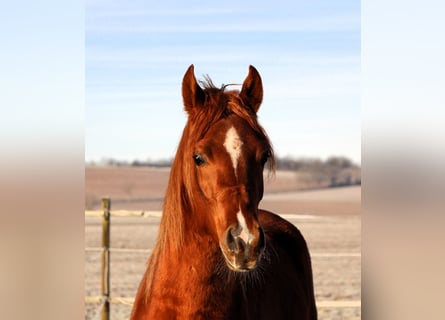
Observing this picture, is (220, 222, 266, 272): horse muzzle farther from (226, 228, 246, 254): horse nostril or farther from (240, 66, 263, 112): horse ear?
(240, 66, 263, 112): horse ear

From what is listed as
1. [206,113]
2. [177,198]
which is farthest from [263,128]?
[177,198]

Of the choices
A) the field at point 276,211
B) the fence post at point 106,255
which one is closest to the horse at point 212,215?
the fence post at point 106,255

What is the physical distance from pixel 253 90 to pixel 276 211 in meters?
13.9

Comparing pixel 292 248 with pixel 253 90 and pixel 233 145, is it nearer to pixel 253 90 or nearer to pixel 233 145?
pixel 253 90

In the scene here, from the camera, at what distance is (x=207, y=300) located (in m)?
2.28

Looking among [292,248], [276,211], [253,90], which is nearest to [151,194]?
[276,211]

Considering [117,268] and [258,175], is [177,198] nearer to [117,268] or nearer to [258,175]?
Answer: [258,175]

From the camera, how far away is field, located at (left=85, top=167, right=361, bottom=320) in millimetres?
10523

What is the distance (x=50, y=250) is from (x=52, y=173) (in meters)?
0.14

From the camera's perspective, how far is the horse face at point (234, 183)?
6.55ft

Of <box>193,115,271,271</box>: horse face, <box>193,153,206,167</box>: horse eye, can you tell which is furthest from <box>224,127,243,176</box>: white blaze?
<box>193,153,206,167</box>: horse eye

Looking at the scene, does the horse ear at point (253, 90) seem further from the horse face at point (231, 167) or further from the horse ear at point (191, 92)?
the horse ear at point (191, 92)

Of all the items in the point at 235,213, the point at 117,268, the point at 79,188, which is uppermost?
the point at 79,188

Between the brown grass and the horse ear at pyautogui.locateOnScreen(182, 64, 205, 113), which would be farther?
the brown grass
